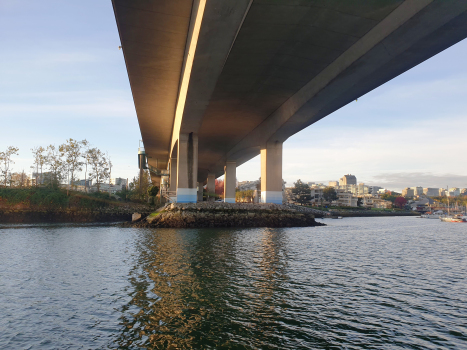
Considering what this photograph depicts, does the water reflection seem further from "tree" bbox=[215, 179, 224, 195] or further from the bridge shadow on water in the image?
"tree" bbox=[215, 179, 224, 195]

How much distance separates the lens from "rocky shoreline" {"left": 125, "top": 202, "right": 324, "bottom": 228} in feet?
113

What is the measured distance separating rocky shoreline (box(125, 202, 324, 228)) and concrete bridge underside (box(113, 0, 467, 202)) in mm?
8838

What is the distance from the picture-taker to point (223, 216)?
116 feet

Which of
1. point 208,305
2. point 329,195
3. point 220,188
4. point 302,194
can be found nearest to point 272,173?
point 208,305

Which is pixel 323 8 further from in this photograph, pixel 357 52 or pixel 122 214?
pixel 122 214

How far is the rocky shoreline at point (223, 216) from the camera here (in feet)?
113

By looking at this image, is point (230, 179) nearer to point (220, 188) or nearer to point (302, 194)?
point (302, 194)

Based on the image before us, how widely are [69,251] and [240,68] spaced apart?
16393 millimetres

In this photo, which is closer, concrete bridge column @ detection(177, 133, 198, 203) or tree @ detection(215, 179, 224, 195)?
concrete bridge column @ detection(177, 133, 198, 203)

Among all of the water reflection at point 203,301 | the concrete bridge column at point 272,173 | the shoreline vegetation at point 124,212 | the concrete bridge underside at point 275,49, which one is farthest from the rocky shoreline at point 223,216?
the water reflection at point 203,301

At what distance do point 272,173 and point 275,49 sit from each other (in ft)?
71.2

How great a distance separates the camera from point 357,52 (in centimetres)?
1992

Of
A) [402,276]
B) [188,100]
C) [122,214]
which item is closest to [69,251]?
[188,100]

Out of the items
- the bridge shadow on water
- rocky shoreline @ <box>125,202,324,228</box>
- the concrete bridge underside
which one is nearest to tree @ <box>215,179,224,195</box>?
rocky shoreline @ <box>125,202,324,228</box>
